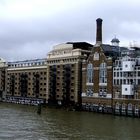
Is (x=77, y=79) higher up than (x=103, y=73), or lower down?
lower down

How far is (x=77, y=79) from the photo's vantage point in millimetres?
109750

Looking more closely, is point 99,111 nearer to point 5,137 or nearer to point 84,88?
point 84,88

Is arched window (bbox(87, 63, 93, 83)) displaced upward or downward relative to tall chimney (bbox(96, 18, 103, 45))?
downward

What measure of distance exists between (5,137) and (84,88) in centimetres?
5719

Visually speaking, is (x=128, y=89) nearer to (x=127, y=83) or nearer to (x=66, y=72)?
(x=127, y=83)

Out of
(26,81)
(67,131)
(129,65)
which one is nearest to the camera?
(67,131)

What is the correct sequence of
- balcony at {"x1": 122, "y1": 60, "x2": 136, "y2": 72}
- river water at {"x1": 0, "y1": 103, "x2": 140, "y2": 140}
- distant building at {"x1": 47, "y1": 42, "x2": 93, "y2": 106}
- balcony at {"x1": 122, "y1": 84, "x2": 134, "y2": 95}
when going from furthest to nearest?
distant building at {"x1": 47, "y1": 42, "x2": 93, "y2": 106}, balcony at {"x1": 122, "y1": 84, "x2": 134, "y2": 95}, balcony at {"x1": 122, "y1": 60, "x2": 136, "y2": 72}, river water at {"x1": 0, "y1": 103, "x2": 140, "y2": 140}

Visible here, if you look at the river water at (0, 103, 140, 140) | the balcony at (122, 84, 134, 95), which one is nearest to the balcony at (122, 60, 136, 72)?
the balcony at (122, 84, 134, 95)

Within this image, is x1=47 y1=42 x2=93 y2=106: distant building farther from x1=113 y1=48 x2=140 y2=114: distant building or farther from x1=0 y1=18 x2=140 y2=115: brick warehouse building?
x1=113 y1=48 x2=140 y2=114: distant building

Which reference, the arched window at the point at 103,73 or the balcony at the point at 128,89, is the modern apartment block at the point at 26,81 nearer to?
the arched window at the point at 103,73

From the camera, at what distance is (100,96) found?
97.8m

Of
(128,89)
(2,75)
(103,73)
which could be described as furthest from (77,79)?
(2,75)

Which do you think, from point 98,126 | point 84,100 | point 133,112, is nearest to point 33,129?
point 98,126

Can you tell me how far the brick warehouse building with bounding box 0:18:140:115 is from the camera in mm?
92250
